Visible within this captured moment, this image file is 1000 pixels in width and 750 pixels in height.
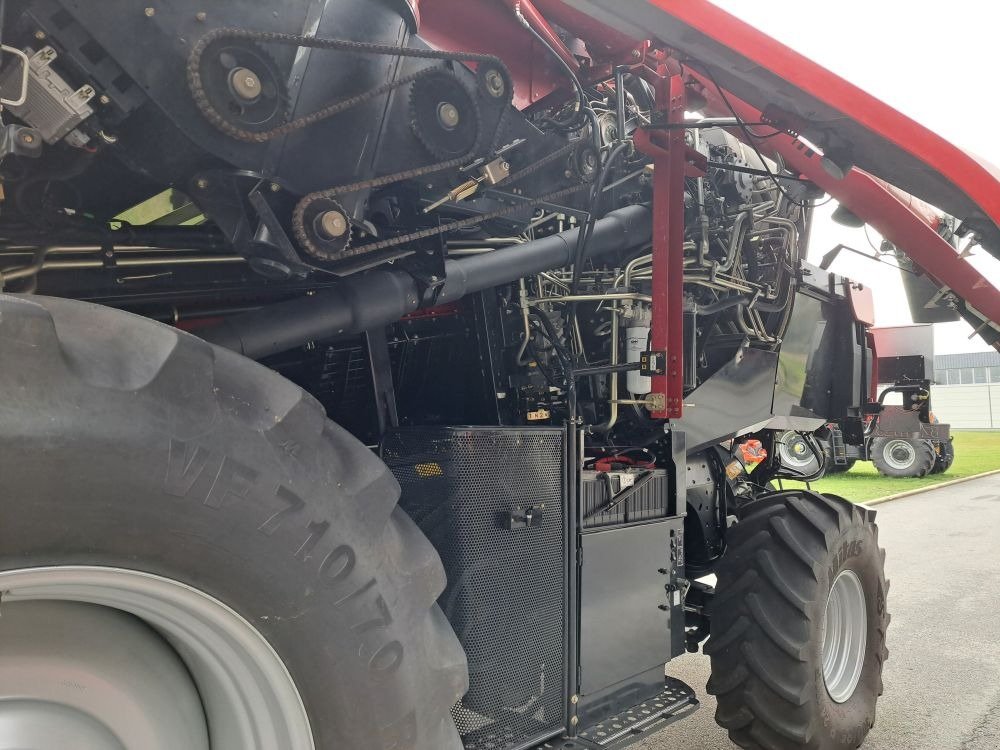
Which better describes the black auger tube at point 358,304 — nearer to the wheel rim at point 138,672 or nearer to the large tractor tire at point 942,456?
the wheel rim at point 138,672

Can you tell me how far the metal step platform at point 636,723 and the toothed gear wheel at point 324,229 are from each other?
167 centimetres

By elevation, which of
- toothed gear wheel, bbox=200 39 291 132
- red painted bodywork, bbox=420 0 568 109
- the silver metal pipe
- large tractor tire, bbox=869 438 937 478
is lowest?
large tractor tire, bbox=869 438 937 478

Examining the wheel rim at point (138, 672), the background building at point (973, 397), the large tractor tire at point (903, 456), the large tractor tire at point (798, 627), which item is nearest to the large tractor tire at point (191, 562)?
the wheel rim at point (138, 672)

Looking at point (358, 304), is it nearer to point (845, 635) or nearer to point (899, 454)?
point (845, 635)

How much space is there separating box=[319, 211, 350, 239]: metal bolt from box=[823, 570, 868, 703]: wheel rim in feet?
9.54

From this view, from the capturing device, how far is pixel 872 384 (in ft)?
16.5

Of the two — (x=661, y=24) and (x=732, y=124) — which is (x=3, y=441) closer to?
(x=661, y=24)

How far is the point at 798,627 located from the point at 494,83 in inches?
97.9

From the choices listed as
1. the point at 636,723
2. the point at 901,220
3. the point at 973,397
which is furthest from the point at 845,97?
the point at 973,397

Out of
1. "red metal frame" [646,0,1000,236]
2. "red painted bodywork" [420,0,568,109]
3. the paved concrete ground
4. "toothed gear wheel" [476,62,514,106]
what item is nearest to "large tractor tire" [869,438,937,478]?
the paved concrete ground

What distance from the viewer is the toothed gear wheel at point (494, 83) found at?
224cm

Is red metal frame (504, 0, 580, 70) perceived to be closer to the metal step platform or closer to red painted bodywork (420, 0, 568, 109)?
red painted bodywork (420, 0, 568, 109)

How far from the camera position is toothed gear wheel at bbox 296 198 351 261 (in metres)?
1.98

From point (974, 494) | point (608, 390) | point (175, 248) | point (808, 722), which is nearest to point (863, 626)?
point (808, 722)
